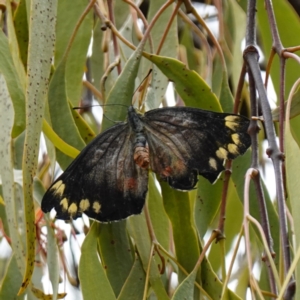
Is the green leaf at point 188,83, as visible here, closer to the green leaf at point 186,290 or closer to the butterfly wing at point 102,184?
the butterfly wing at point 102,184

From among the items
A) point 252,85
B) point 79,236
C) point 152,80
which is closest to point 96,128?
point 79,236

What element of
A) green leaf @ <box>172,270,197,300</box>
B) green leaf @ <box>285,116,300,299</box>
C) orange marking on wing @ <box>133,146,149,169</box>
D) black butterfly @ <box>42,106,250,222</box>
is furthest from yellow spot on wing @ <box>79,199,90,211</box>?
green leaf @ <box>285,116,300,299</box>

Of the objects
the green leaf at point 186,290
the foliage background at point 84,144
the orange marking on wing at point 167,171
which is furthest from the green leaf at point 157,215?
the green leaf at point 186,290

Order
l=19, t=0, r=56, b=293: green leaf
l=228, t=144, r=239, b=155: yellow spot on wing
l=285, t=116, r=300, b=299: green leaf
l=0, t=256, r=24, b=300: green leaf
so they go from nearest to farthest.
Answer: l=285, t=116, r=300, b=299: green leaf, l=19, t=0, r=56, b=293: green leaf, l=228, t=144, r=239, b=155: yellow spot on wing, l=0, t=256, r=24, b=300: green leaf

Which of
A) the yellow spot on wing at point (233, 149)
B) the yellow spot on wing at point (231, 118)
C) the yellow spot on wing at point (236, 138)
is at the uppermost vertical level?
the yellow spot on wing at point (231, 118)

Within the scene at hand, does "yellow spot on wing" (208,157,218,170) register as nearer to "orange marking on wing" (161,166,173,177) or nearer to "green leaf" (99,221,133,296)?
"orange marking on wing" (161,166,173,177)

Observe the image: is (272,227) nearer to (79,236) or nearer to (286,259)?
(286,259)
